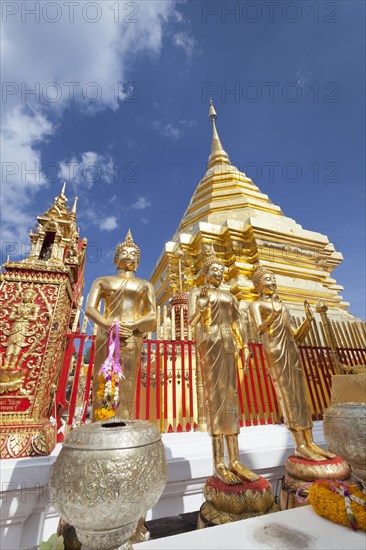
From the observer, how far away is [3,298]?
9.37ft

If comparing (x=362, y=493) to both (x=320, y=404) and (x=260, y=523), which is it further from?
(x=320, y=404)

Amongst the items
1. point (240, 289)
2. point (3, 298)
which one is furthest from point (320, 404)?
point (3, 298)

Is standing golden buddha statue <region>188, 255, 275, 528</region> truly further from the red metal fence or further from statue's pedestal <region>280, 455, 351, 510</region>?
the red metal fence

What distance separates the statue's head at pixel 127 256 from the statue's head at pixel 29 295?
3.05 ft

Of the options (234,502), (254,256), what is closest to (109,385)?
(234,502)

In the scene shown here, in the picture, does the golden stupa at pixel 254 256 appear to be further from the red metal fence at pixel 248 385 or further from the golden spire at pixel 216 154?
the golden spire at pixel 216 154

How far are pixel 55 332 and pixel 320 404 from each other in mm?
5108

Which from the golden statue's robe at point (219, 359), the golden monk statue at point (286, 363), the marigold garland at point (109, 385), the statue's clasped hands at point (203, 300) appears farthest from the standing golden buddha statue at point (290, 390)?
the marigold garland at point (109, 385)

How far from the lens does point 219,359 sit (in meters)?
2.71

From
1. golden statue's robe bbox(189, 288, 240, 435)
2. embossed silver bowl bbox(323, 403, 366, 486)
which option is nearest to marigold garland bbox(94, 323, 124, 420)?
golden statue's robe bbox(189, 288, 240, 435)

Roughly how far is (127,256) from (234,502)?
2.47 metres

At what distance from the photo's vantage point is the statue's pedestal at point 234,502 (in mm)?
2150

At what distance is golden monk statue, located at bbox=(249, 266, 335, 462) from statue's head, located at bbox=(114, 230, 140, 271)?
1.60 m

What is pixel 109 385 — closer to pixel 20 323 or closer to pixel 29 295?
pixel 20 323
